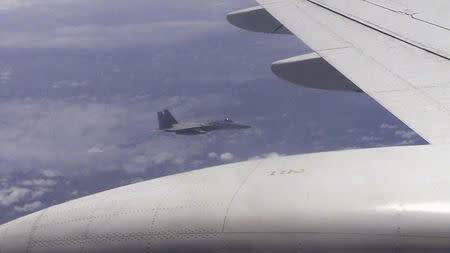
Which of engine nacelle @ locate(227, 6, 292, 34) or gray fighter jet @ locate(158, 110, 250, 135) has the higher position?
engine nacelle @ locate(227, 6, 292, 34)

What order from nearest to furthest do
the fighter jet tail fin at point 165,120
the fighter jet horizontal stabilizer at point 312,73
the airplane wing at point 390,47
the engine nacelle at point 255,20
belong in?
Answer: the airplane wing at point 390,47, the fighter jet horizontal stabilizer at point 312,73, the engine nacelle at point 255,20, the fighter jet tail fin at point 165,120

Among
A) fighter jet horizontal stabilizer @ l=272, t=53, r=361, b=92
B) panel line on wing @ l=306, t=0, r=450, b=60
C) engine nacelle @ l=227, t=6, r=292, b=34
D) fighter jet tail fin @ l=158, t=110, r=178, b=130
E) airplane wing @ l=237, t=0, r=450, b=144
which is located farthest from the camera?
fighter jet tail fin @ l=158, t=110, r=178, b=130

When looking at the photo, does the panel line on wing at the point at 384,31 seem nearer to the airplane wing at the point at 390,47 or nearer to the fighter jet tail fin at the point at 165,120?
the airplane wing at the point at 390,47

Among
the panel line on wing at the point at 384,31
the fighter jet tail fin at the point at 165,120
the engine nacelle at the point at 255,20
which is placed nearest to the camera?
the panel line on wing at the point at 384,31

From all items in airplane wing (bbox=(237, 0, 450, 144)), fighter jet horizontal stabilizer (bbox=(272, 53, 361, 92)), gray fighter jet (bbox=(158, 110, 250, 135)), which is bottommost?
gray fighter jet (bbox=(158, 110, 250, 135))

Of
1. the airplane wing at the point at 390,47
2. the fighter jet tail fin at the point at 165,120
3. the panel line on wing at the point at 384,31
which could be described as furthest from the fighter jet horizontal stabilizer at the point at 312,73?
the fighter jet tail fin at the point at 165,120

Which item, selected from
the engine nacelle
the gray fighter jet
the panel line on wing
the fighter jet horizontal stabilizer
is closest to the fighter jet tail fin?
the gray fighter jet

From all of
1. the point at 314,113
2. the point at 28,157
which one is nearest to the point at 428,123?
the point at 314,113

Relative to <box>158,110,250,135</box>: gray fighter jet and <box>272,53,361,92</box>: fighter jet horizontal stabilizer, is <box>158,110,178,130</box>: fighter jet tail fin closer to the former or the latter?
<box>158,110,250,135</box>: gray fighter jet
